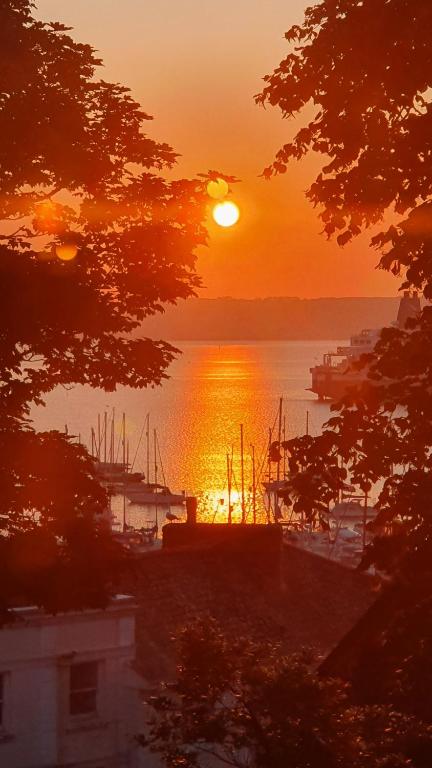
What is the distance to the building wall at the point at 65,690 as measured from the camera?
66.9ft

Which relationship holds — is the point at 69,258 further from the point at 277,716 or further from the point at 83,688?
the point at 83,688

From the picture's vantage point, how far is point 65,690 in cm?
2078

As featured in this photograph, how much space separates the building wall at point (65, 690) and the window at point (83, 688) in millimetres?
81

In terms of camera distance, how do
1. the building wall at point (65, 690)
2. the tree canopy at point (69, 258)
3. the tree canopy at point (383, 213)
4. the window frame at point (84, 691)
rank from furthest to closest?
1. the window frame at point (84, 691)
2. the building wall at point (65, 690)
3. the tree canopy at point (69, 258)
4. the tree canopy at point (383, 213)

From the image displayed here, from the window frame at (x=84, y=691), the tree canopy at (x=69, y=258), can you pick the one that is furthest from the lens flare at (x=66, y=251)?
the window frame at (x=84, y=691)

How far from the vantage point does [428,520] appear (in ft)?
32.3

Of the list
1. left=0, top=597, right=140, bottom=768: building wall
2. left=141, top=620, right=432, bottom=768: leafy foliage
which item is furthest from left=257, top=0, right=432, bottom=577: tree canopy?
left=0, top=597, right=140, bottom=768: building wall

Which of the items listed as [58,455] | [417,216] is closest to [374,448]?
[417,216]

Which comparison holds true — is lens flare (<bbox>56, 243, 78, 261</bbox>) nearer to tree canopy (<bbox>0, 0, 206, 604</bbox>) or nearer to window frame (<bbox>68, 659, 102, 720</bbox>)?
tree canopy (<bbox>0, 0, 206, 604</bbox>)

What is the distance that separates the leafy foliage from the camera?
11445mm

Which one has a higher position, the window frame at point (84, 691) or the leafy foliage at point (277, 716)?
the leafy foliage at point (277, 716)

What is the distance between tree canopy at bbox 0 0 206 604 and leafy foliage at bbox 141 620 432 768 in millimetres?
1497

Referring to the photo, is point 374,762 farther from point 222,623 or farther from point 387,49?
point 222,623

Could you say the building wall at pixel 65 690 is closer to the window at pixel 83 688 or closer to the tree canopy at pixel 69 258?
the window at pixel 83 688
